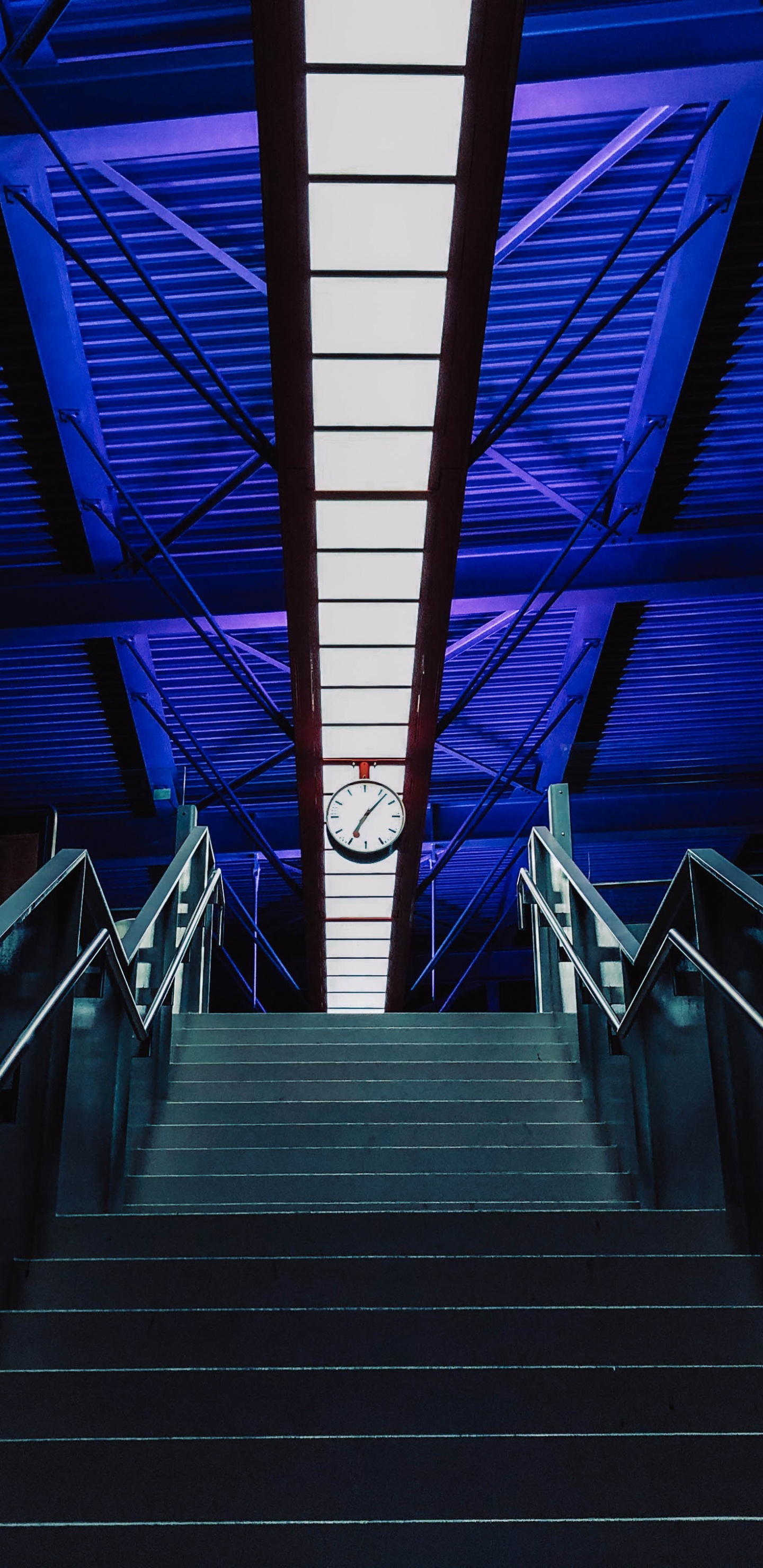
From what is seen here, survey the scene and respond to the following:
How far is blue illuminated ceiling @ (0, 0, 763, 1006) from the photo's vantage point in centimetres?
648

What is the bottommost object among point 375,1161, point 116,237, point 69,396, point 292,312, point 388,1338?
point 388,1338

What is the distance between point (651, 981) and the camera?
420 centimetres

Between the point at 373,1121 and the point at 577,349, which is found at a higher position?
the point at 577,349

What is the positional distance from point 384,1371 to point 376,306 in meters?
4.63

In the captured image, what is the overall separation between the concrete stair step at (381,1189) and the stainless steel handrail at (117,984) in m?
0.50

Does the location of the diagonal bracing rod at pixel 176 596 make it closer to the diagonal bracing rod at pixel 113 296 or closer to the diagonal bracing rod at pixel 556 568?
the diagonal bracing rod at pixel 556 568

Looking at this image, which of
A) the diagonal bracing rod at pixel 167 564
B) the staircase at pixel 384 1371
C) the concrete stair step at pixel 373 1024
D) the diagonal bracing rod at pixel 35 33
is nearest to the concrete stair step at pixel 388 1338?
the staircase at pixel 384 1371

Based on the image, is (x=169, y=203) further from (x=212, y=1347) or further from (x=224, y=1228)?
(x=212, y=1347)

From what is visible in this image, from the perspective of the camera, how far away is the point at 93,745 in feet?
41.7

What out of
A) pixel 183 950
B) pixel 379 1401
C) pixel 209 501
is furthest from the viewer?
pixel 209 501

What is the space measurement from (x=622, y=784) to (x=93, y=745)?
16.9 ft

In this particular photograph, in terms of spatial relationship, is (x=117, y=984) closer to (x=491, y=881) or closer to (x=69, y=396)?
(x=69, y=396)

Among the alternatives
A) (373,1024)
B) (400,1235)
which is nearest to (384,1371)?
(400,1235)

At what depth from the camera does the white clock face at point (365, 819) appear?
10.4 meters
